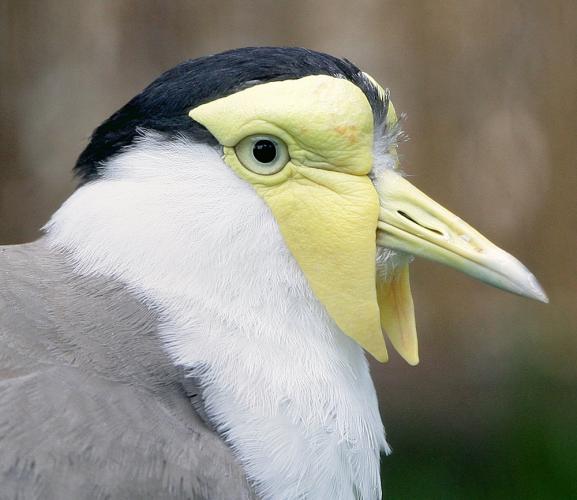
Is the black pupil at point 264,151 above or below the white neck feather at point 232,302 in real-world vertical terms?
above

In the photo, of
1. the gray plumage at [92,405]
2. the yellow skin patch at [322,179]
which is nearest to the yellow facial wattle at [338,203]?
the yellow skin patch at [322,179]

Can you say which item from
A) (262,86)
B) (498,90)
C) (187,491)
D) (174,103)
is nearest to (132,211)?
(174,103)

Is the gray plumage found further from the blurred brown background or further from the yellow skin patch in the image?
the blurred brown background

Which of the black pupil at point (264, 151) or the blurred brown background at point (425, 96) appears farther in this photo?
the blurred brown background at point (425, 96)

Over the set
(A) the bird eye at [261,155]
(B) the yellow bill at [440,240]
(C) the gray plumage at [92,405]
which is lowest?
(C) the gray plumage at [92,405]

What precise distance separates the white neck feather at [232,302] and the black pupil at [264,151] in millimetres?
82

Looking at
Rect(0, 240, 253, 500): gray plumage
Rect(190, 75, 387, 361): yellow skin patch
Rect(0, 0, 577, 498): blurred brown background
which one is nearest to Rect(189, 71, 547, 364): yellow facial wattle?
Rect(190, 75, 387, 361): yellow skin patch

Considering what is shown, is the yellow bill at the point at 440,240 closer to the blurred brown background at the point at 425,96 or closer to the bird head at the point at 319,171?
the bird head at the point at 319,171

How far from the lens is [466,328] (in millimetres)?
6582

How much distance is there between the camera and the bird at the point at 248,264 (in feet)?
8.11

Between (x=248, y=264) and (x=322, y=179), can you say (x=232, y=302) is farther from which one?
(x=322, y=179)

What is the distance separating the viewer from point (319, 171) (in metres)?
2.62

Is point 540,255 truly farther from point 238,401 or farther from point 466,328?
point 238,401

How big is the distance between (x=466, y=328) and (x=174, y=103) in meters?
4.29
